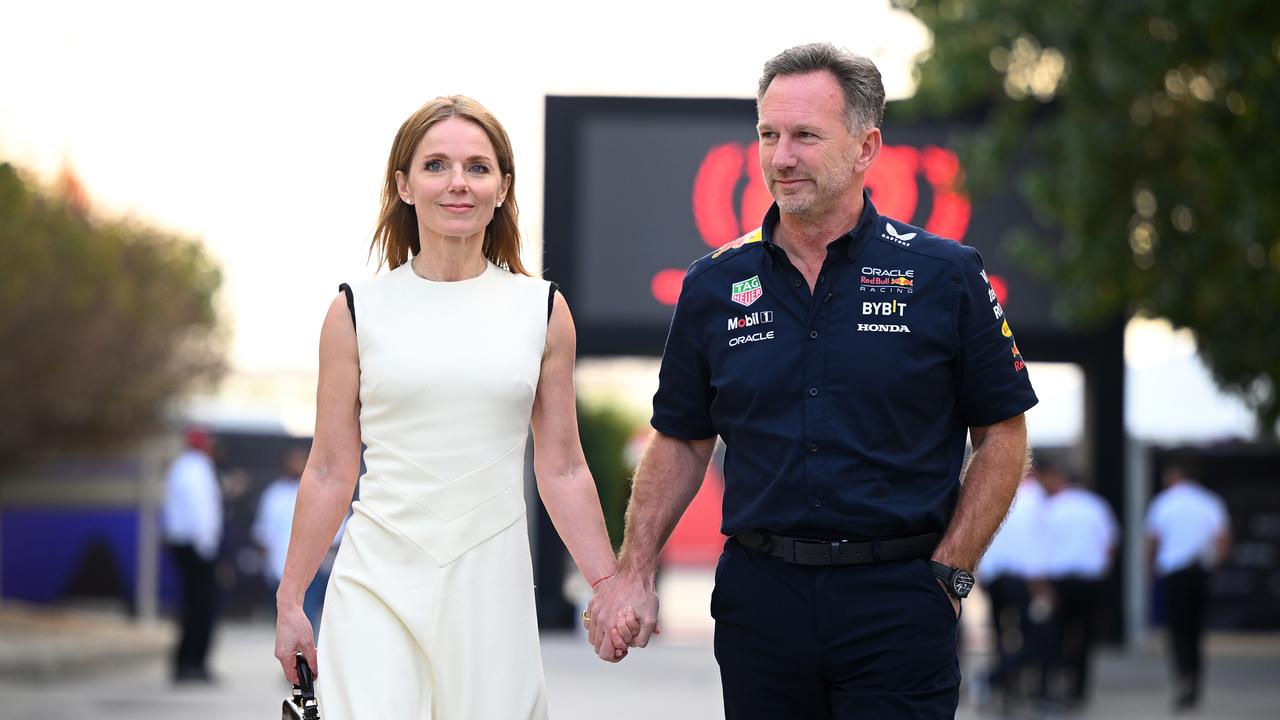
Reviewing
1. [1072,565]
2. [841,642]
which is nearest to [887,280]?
[841,642]

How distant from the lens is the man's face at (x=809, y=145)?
416 centimetres

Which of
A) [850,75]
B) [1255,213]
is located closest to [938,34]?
[1255,213]

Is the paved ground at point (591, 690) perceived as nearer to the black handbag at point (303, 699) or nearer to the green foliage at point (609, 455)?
the black handbag at point (303, 699)

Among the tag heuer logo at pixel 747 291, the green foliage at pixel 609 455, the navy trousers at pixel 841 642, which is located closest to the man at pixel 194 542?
the tag heuer logo at pixel 747 291

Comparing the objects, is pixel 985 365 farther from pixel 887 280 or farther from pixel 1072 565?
pixel 1072 565

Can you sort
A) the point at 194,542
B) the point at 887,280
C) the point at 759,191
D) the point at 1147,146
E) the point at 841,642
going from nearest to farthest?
1. the point at 841,642
2. the point at 887,280
3. the point at 1147,146
4. the point at 194,542
5. the point at 759,191

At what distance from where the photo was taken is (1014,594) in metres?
13.6

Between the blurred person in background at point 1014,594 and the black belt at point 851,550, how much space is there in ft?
31.3

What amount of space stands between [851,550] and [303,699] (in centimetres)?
122

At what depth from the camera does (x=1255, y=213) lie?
11.7 m

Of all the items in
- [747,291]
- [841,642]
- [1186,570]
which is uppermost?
[747,291]

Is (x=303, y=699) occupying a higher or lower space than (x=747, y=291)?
lower

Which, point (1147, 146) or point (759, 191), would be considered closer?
point (1147, 146)

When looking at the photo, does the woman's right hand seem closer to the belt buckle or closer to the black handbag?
the black handbag
